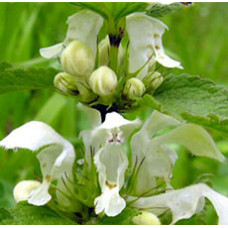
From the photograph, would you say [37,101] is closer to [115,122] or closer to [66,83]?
[66,83]

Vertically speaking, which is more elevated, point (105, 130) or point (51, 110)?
point (105, 130)

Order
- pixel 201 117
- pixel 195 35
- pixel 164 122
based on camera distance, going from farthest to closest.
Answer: pixel 195 35, pixel 164 122, pixel 201 117

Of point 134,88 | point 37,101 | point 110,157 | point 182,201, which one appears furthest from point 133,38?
point 37,101

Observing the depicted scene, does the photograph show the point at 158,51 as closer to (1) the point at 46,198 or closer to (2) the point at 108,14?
(2) the point at 108,14

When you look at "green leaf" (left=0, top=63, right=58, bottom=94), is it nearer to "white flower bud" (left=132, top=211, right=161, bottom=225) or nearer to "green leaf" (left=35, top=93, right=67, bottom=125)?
"white flower bud" (left=132, top=211, right=161, bottom=225)

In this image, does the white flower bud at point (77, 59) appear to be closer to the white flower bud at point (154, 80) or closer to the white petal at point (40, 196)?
the white flower bud at point (154, 80)

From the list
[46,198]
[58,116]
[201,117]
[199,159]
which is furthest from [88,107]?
[199,159]

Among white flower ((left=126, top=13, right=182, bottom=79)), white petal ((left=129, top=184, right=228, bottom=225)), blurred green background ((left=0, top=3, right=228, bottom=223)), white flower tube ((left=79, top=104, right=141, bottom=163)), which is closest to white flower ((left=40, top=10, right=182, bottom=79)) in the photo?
white flower ((left=126, top=13, right=182, bottom=79))
